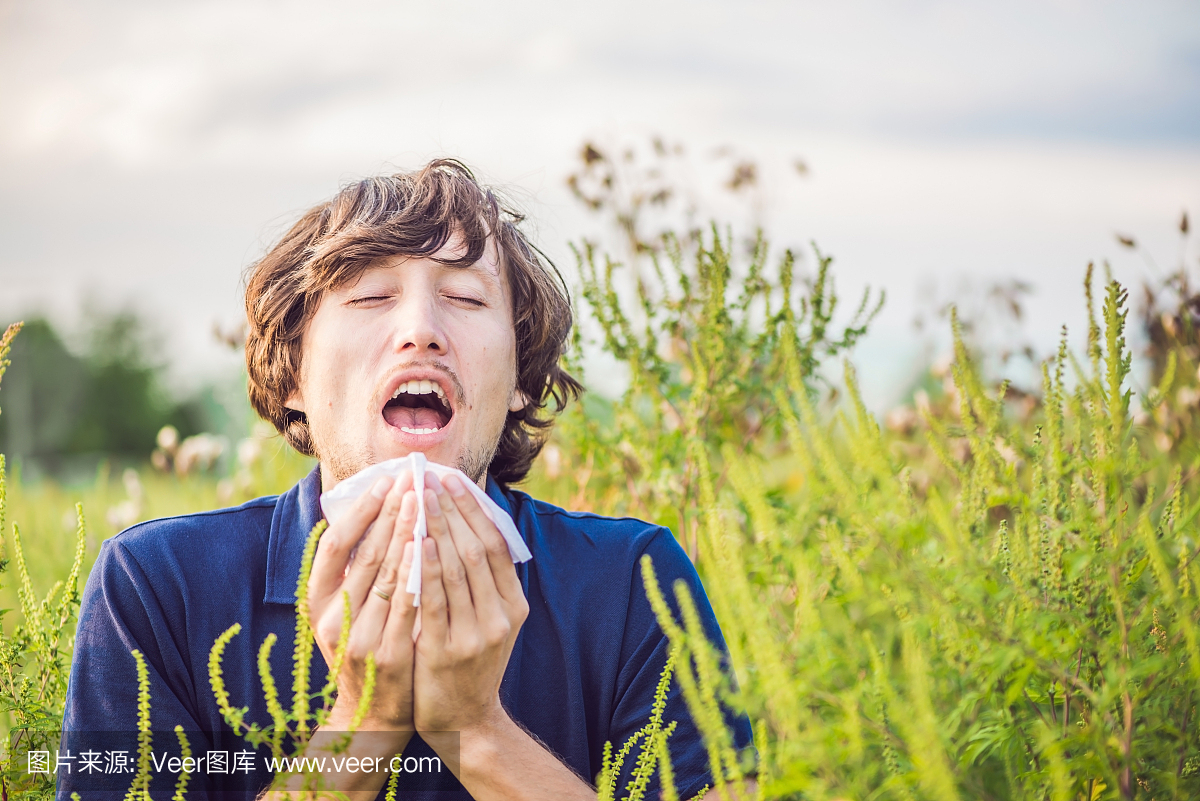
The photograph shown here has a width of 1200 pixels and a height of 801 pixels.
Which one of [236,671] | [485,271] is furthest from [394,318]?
[236,671]

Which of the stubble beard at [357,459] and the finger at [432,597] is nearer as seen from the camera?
the finger at [432,597]

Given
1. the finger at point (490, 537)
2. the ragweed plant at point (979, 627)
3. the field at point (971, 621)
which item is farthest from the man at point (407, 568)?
the ragweed plant at point (979, 627)

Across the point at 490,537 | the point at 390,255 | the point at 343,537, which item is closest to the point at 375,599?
the point at 343,537

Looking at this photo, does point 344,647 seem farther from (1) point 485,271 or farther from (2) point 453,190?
(2) point 453,190

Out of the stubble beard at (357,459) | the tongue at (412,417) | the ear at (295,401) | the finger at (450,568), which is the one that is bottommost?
the finger at (450,568)

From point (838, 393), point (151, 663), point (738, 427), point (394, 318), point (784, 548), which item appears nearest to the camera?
point (784, 548)

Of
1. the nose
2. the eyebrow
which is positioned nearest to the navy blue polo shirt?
the nose

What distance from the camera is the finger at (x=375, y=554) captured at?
1.69m

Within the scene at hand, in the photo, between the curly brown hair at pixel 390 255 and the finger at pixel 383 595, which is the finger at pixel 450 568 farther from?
the curly brown hair at pixel 390 255

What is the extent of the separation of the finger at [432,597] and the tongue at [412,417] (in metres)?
0.69

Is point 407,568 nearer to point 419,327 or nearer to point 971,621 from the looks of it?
point 419,327

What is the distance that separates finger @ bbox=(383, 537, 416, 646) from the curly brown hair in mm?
826

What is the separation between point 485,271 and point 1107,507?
1.52m

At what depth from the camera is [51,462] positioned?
38375 millimetres
